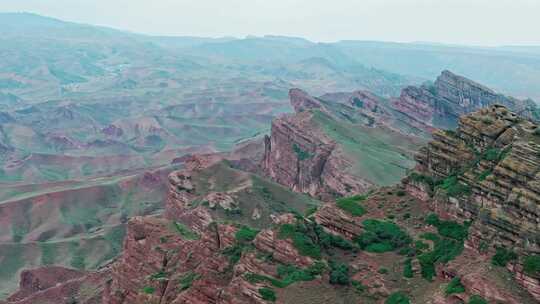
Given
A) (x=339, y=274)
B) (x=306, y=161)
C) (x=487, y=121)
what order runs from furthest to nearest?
(x=306, y=161), (x=487, y=121), (x=339, y=274)

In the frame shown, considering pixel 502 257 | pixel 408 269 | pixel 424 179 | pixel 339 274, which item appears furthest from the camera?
pixel 424 179

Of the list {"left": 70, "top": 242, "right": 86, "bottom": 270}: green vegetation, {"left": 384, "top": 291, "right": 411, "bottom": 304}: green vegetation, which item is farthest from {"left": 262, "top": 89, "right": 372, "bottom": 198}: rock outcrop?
{"left": 384, "top": 291, "right": 411, "bottom": 304}: green vegetation

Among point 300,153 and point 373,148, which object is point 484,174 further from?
point 300,153

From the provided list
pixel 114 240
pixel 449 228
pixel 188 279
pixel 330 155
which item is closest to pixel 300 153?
pixel 330 155

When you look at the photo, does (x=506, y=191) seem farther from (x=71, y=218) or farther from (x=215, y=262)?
(x=71, y=218)

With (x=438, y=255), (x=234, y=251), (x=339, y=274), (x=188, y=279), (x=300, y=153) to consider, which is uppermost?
(x=438, y=255)

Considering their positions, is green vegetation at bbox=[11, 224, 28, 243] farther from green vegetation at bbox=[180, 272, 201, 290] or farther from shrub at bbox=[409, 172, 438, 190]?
shrub at bbox=[409, 172, 438, 190]
